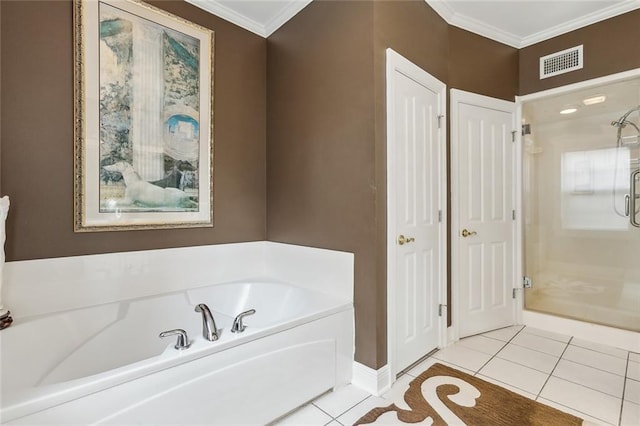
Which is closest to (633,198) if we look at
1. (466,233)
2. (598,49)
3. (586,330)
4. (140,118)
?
(586,330)

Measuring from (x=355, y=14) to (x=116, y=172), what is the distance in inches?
72.7

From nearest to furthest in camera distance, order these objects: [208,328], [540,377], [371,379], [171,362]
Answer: [171,362] < [208,328] < [371,379] < [540,377]

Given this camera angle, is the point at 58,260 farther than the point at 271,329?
Yes

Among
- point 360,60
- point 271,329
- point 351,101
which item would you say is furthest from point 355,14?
point 271,329

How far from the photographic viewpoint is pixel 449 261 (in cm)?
250

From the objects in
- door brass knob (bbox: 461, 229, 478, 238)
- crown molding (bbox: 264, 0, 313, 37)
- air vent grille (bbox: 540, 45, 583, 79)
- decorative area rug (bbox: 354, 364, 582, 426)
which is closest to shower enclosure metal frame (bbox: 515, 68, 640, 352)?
air vent grille (bbox: 540, 45, 583, 79)

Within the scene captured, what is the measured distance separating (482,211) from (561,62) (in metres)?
1.54

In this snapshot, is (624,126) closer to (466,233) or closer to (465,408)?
(466,233)

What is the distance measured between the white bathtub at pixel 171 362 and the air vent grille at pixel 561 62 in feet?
9.35

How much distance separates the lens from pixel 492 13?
2.51m

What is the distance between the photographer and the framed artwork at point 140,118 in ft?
5.99

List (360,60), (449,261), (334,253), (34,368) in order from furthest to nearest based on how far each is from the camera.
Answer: (449,261) < (334,253) < (360,60) < (34,368)

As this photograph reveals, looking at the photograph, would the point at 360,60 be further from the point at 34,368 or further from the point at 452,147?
the point at 34,368

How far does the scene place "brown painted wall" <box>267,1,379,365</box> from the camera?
187 cm
